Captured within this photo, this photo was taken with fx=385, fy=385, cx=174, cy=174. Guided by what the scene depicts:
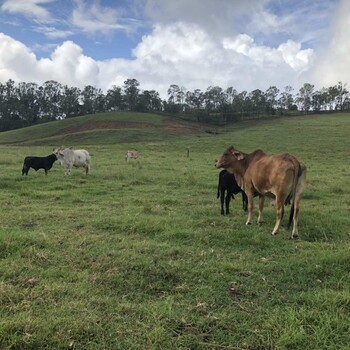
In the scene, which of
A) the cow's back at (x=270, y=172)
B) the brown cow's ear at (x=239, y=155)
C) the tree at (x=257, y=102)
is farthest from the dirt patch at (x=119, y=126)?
the cow's back at (x=270, y=172)

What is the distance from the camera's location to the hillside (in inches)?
2356

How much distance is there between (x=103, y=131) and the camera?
6638cm

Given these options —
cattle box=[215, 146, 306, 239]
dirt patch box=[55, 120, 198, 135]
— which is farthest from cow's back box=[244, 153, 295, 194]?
dirt patch box=[55, 120, 198, 135]

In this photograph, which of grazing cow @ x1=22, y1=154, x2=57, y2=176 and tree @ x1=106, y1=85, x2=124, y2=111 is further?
tree @ x1=106, y1=85, x2=124, y2=111

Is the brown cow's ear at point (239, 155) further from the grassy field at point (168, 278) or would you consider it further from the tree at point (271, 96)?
the tree at point (271, 96)

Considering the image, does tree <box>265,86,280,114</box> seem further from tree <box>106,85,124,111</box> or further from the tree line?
tree <box>106,85,124,111</box>

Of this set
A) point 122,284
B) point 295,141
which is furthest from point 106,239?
point 295,141

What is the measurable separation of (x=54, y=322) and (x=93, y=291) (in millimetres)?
1002

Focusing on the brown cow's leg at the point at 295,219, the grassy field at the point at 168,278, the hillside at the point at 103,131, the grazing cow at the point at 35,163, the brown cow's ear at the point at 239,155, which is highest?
the hillside at the point at 103,131

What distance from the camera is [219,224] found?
31.6ft

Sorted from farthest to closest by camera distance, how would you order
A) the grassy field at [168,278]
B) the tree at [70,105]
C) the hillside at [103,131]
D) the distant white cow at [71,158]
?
the tree at [70,105], the hillside at [103,131], the distant white cow at [71,158], the grassy field at [168,278]

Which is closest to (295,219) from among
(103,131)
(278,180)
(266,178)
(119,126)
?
(278,180)

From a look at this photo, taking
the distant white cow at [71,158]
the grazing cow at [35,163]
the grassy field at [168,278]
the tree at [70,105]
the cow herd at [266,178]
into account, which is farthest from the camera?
the tree at [70,105]

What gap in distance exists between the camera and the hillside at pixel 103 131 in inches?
2356
